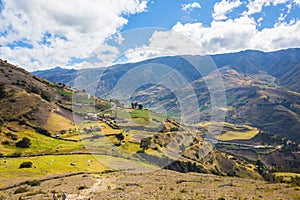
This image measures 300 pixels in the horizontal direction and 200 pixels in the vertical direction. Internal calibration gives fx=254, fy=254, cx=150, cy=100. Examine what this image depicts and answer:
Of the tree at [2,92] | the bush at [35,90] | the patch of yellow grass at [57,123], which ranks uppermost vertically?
the bush at [35,90]

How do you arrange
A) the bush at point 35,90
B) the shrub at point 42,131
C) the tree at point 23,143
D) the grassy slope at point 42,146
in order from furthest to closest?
the bush at point 35,90 < the shrub at point 42,131 < the tree at point 23,143 < the grassy slope at point 42,146

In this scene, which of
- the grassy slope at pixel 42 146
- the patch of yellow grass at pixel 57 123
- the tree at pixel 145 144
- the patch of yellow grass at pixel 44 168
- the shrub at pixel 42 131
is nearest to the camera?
the patch of yellow grass at pixel 44 168

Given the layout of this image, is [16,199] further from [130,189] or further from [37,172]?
[37,172]

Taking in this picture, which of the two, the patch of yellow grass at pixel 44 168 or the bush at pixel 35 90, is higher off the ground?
the bush at pixel 35 90

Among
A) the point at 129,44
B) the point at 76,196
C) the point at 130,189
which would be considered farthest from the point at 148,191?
the point at 129,44

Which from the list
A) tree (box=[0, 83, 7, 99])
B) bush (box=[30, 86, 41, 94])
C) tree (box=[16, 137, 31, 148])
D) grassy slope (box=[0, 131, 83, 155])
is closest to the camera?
grassy slope (box=[0, 131, 83, 155])

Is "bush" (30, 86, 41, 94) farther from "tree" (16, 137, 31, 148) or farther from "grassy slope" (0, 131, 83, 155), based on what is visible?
"tree" (16, 137, 31, 148)

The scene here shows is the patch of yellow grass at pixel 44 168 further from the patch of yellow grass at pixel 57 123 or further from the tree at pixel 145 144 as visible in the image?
the patch of yellow grass at pixel 57 123

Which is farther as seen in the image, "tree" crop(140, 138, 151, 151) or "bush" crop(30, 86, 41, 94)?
"bush" crop(30, 86, 41, 94)

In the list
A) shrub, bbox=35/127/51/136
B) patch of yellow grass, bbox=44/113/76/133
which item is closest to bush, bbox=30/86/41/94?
patch of yellow grass, bbox=44/113/76/133

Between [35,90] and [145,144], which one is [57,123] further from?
[145,144]

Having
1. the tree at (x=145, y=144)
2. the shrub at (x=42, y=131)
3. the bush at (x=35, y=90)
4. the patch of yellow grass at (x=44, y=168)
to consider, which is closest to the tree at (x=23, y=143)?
the patch of yellow grass at (x=44, y=168)

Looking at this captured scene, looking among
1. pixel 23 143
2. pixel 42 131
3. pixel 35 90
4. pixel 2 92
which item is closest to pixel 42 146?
pixel 23 143

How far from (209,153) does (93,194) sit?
98.4 metres
